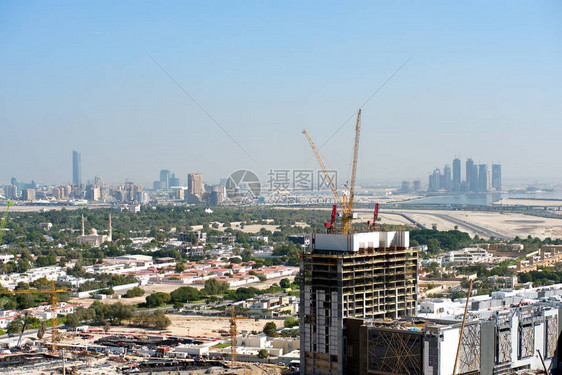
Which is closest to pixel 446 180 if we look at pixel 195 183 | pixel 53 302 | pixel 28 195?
pixel 195 183

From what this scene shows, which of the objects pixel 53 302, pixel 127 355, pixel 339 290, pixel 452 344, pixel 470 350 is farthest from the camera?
pixel 53 302

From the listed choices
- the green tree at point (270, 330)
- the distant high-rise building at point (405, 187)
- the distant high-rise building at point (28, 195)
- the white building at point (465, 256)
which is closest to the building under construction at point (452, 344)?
the green tree at point (270, 330)

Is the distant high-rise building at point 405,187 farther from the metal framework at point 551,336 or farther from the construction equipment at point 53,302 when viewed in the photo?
the metal framework at point 551,336

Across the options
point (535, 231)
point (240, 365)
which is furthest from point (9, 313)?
point (535, 231)

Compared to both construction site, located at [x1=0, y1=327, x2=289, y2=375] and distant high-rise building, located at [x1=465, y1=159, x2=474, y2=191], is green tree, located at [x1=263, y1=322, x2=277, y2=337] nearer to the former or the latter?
construction site, located at [x1=0, y1=327, x2=289, y2=375]

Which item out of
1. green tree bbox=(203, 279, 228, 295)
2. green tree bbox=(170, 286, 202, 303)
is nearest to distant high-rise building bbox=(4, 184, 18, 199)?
green tree bbox=(203, 279, 228, 295)

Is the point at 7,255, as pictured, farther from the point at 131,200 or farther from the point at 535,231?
the point at 131,200

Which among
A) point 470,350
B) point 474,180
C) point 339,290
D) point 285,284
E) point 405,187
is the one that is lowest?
point 285,284

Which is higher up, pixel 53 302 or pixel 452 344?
pixel 452 344

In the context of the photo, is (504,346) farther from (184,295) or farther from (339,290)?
(184,295)
